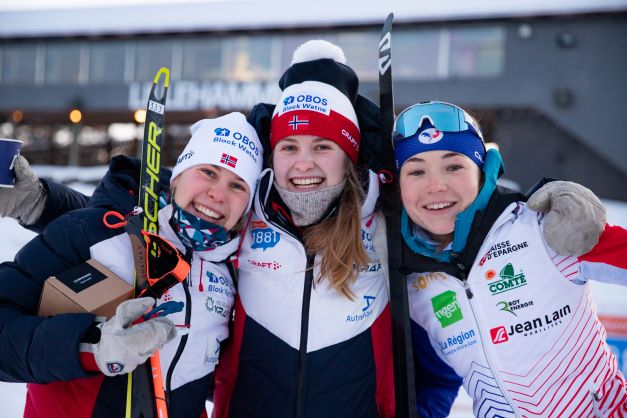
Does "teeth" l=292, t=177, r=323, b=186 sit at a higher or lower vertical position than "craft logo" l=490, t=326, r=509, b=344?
higher

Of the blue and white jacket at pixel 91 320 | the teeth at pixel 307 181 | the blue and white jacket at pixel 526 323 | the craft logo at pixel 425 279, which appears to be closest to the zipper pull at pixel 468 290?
the blue and white jacket at pixel 526 323

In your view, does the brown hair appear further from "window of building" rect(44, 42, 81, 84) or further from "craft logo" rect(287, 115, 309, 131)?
"window of building" rect(44, 42, 81, 84)

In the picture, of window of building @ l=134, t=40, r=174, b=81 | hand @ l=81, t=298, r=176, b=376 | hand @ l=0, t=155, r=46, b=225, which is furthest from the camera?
window of building @ l=134, t=40, r=174, b=81

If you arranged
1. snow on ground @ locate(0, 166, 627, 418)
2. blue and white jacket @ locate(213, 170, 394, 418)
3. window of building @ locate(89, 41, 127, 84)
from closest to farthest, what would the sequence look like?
blue and white jacket @ locate(213, 170, 394, 418)
snow on ground @ locate(0, 166, 627, 418)
window of building @ locate(89, 41, 127, 84)

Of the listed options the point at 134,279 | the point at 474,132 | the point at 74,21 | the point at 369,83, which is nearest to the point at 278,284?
the point at 134,279

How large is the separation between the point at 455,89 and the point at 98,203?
14.1 metres

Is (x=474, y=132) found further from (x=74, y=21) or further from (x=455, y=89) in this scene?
(x=74, y=21)

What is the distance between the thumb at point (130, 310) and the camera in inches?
72.1

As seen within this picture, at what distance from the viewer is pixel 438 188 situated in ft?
7.18

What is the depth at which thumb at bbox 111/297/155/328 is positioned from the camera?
183cm

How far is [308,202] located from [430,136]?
24.2 inches

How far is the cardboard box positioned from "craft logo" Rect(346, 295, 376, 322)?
3.05 feet

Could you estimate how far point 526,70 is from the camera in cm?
1469

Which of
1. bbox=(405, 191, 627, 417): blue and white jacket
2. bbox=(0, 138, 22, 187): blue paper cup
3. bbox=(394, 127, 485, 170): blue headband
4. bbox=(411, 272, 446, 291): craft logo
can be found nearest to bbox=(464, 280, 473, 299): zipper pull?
bbox=(405, 191, 627, 417): blue and white jacket
